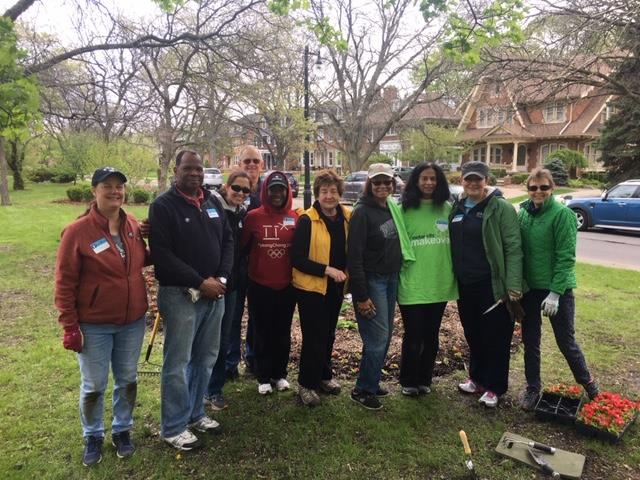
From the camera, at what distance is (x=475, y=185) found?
3779mm

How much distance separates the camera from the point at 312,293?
375 centimetres

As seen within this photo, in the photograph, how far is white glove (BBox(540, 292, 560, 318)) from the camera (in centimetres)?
363

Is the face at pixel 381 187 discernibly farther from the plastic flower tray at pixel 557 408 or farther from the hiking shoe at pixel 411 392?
the plastic flower tray at pixel 557 408

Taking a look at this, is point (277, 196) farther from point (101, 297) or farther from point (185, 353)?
point (101, 297)

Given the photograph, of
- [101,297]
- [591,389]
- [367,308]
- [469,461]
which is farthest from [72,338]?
[591,389]

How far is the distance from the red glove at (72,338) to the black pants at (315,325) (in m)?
1.63

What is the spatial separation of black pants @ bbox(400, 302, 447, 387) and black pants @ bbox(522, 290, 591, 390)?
716 millimetres

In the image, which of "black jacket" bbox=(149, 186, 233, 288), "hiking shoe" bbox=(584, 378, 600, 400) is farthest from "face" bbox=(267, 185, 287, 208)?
"hiking shoe" bbox=(584, 378, 600, 400)

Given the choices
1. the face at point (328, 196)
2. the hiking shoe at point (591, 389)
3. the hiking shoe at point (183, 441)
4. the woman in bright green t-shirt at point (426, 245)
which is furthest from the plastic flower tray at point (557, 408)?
the hiking shoe at point (183, 441)

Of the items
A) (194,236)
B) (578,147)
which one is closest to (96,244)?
(194,236)

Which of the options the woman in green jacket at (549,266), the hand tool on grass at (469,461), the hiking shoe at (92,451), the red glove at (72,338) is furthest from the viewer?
the woman in green jacket at (549,266)

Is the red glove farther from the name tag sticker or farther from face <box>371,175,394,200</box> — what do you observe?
face <box>371,175,394,200</box>

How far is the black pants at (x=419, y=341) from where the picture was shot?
12.9 feet

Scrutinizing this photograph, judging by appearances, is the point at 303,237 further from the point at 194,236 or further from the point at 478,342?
the point at 478,342
